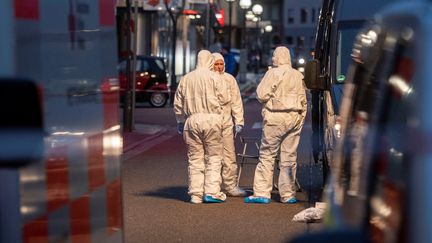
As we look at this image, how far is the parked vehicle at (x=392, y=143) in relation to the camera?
243 centimetres

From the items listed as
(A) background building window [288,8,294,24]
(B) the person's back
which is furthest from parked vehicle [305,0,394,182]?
(A) background building window [288,8,294,24]

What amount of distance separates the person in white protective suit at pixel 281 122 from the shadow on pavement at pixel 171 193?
2.87 ft

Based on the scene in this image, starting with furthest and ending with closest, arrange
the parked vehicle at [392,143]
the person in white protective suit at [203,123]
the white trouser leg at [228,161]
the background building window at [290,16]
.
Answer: the background building window at [290,16] → the white trouser leg at [228,161] → the person in white protective suit at [203,123] → the parked vehicle at [392,143]

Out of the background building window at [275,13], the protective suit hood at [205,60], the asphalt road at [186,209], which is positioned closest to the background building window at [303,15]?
the background building window at [275,13]

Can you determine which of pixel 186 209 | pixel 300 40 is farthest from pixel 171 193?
pixel 300 40

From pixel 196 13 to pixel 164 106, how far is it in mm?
5201

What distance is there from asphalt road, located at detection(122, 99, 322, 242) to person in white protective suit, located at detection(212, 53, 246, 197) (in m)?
0.22

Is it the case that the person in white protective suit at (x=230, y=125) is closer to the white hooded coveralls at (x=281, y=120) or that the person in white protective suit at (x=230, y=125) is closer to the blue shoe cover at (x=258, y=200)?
the white hooded coveralls at (x=281, y=120)

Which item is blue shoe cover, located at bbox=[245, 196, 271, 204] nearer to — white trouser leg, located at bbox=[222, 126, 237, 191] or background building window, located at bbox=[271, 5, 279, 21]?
white trouser leg, located at bbox=[222, 126, 237, 191]

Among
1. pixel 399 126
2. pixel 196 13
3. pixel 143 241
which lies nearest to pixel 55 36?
pixel 399 126

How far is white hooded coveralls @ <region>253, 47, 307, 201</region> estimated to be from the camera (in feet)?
37.5

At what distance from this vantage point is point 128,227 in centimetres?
981

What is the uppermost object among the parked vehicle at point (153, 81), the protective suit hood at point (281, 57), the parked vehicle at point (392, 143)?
the parked vehicle at point (392, 143)

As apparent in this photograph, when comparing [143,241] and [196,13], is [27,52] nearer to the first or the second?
[143,241]
